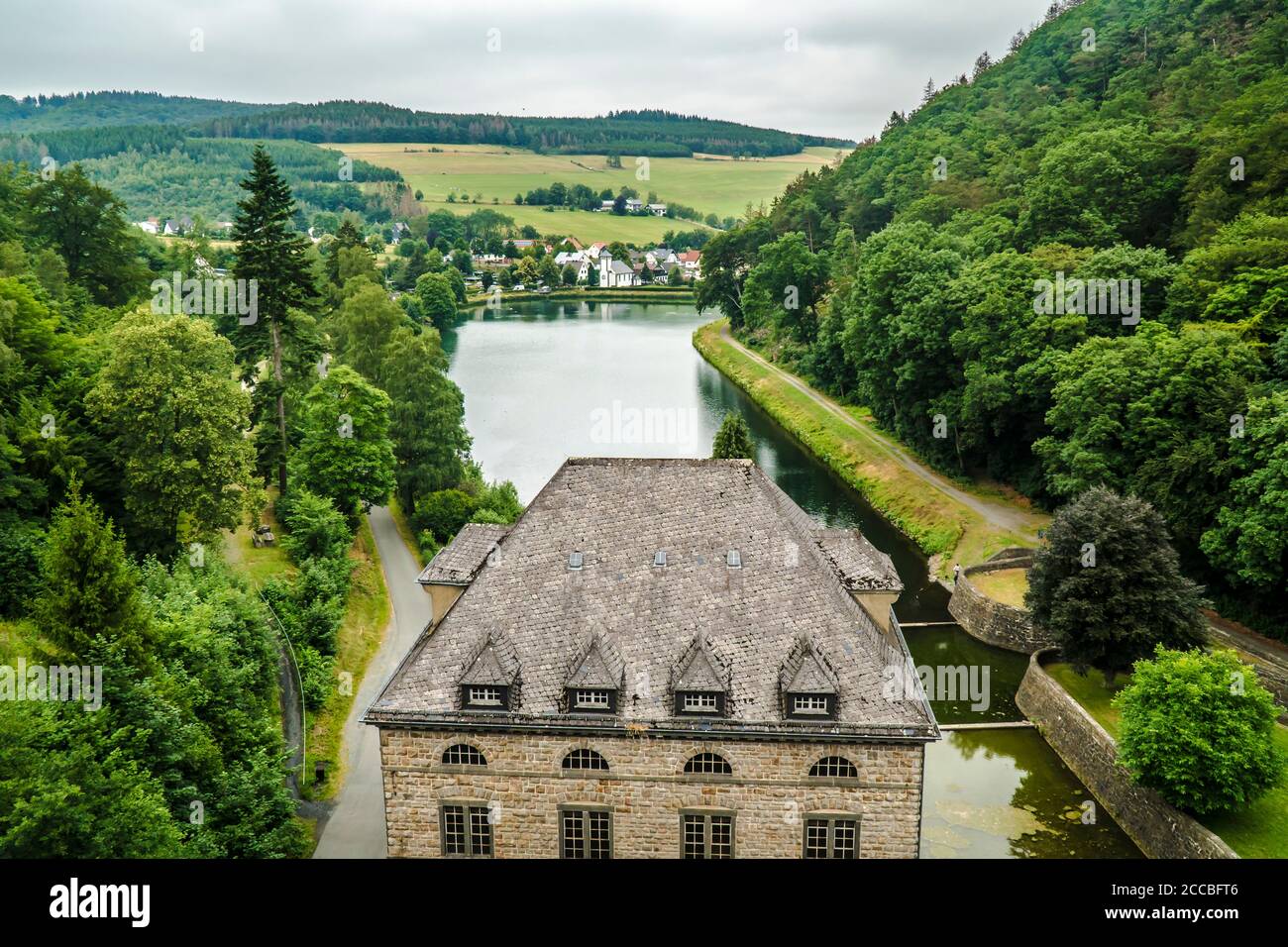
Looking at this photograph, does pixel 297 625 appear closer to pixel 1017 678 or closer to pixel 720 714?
pixel 720 714

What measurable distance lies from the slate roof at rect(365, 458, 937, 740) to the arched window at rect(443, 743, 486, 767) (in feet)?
2.37

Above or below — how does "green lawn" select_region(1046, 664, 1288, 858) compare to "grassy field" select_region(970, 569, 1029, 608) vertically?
below

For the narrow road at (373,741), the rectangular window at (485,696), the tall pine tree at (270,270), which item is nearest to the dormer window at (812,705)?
the rectangular window at (485,696)

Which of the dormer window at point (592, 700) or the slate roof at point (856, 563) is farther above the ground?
the slate roof at point (856, 563)

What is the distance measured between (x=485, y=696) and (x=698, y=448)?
2239 inches

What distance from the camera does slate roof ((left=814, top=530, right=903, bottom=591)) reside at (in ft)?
102

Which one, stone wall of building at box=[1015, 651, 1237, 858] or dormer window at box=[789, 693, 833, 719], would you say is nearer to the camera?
dormer window at box=[789, 693, 833, 719]

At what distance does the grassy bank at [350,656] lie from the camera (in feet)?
116

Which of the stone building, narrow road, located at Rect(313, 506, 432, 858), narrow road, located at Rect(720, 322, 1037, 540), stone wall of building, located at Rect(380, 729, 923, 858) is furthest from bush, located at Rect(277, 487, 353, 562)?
narrow road, located at Rect(720, 322, 1037, 540)

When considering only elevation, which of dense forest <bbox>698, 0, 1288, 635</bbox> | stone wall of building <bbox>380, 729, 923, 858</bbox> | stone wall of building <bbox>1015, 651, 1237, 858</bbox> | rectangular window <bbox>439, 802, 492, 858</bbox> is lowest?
stone wall of building <bbox>1015, 651, 1237, 858</bbox>

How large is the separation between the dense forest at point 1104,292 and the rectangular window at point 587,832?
94.1 feet

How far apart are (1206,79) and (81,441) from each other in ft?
308

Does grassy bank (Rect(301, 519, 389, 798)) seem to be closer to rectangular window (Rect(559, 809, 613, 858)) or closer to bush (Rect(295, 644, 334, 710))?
bush (Rect(295, 644, 334, 710))

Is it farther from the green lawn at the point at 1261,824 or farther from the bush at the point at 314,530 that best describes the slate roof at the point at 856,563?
the bush at the point at 314,530
